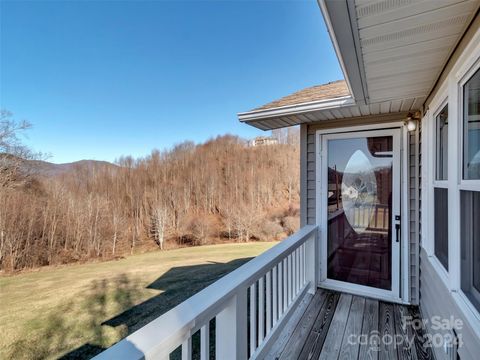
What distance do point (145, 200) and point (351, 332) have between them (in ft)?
55.8

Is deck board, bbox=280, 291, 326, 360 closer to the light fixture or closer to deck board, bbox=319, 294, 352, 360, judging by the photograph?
deck board, bbox=319, 294, 352, 360

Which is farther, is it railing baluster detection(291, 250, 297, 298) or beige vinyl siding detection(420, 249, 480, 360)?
railing baluster detection(291, 250, 297, 298)

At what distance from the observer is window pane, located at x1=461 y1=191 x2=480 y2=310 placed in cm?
117

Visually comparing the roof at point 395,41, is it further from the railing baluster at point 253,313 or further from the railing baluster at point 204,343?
the railing baluster at point 253,313

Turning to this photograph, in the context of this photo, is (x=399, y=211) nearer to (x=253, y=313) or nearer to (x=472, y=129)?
(x=472, y=129)

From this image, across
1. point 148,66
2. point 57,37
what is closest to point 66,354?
point 57,37

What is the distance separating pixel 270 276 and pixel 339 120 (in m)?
2.07

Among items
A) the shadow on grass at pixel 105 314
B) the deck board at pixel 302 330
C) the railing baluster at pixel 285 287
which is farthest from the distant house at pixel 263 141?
the railing baluster at pixel 285 287

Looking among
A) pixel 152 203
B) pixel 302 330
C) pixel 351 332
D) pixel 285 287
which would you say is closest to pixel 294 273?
pixel 285 287

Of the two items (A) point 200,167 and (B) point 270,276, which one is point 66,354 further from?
(A) point 200,167

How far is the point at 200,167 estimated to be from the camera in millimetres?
19219

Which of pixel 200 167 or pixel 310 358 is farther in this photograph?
pixel 200 167

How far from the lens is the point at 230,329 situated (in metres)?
1.38

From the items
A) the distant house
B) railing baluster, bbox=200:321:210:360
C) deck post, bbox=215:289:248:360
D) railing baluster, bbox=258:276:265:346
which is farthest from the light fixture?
the distant house
